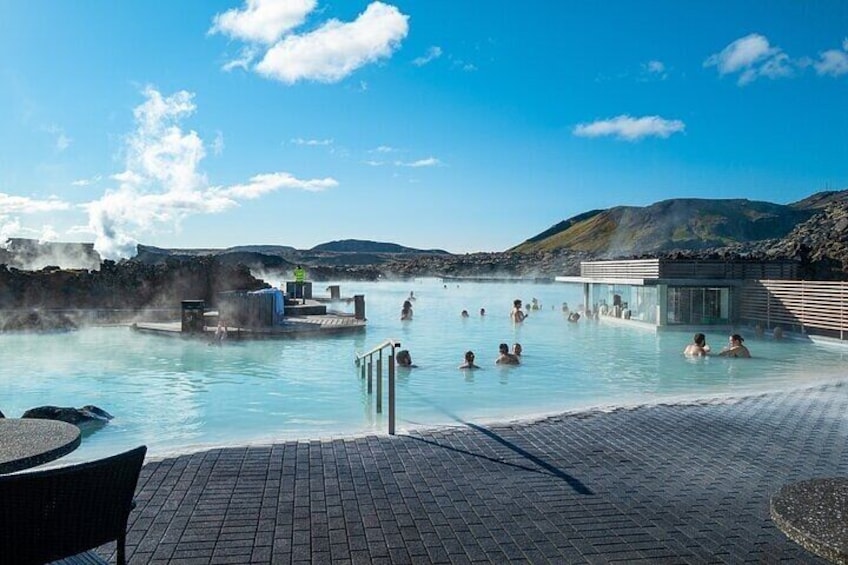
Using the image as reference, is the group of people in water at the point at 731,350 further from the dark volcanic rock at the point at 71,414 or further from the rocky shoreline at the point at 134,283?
the dark volcanic rock at the point at 71,414

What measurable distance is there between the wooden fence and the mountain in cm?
10077

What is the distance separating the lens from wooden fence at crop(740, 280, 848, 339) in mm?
18219

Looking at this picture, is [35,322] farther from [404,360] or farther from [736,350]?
[736,350]

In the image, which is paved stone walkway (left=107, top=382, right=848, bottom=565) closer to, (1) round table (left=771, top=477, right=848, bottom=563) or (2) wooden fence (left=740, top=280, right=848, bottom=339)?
(1) round table (left=771, top=477, right=848, bottom=563)

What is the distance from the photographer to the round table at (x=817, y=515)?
197cm

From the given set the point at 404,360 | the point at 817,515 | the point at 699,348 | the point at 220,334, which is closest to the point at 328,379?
the point at 404,360

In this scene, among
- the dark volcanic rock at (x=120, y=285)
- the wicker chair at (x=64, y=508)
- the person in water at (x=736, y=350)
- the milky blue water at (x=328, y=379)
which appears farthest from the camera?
the dark volcanic rock at (x=120, y=285)

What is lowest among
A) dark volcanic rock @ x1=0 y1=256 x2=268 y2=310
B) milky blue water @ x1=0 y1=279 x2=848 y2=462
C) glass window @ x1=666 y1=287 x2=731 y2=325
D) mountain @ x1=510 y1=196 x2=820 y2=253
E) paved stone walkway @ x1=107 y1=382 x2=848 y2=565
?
milky blue water @ x1=0 y1=279 x2=848 y2=462

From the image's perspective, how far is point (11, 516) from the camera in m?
2.13

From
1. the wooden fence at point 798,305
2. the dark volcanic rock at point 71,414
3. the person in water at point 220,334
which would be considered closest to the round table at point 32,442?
the dark volcanic rock at point 71,414

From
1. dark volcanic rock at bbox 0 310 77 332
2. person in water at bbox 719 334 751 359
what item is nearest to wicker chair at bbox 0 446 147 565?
person in water at bbox 719 334 751 359

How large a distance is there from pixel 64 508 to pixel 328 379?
1046 cm

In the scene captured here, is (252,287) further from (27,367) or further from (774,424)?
(774,424)

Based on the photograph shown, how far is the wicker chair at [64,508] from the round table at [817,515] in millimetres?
2301
